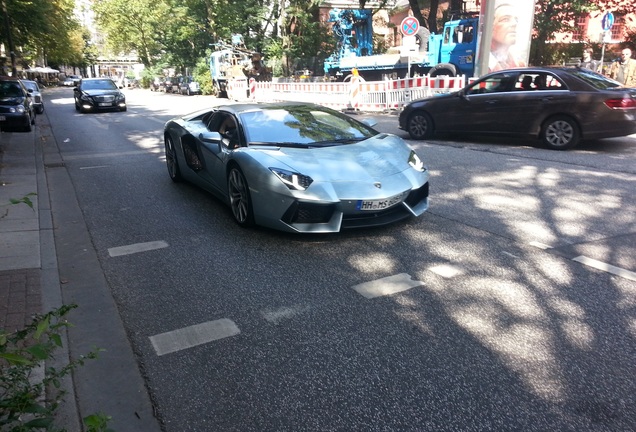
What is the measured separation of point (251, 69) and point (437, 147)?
1009 inches

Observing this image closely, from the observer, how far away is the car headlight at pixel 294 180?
498 cm

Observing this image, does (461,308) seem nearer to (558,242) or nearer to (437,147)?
(558,242)

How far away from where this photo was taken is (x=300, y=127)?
20.2 feet

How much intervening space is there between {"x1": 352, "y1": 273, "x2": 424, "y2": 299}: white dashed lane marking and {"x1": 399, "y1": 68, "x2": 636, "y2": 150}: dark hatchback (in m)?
7.20

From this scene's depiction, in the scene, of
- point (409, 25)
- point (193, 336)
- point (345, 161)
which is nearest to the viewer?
point (193, 336)

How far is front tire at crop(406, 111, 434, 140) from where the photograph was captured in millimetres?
12087

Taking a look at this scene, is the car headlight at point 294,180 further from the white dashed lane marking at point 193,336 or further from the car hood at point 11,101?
the car hood at point 11,101

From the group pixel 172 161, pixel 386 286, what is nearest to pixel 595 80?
pixel 172 161

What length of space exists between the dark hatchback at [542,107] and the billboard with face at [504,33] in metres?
6.11

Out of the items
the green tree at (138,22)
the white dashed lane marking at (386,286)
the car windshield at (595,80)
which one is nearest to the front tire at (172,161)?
the white dashed lane marking at (386,286)

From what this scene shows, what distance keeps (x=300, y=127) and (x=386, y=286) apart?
103 inches

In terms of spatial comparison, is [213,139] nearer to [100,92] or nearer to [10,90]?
[10,90]

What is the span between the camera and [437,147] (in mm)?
11141

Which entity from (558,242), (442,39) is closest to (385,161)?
(558,242)
